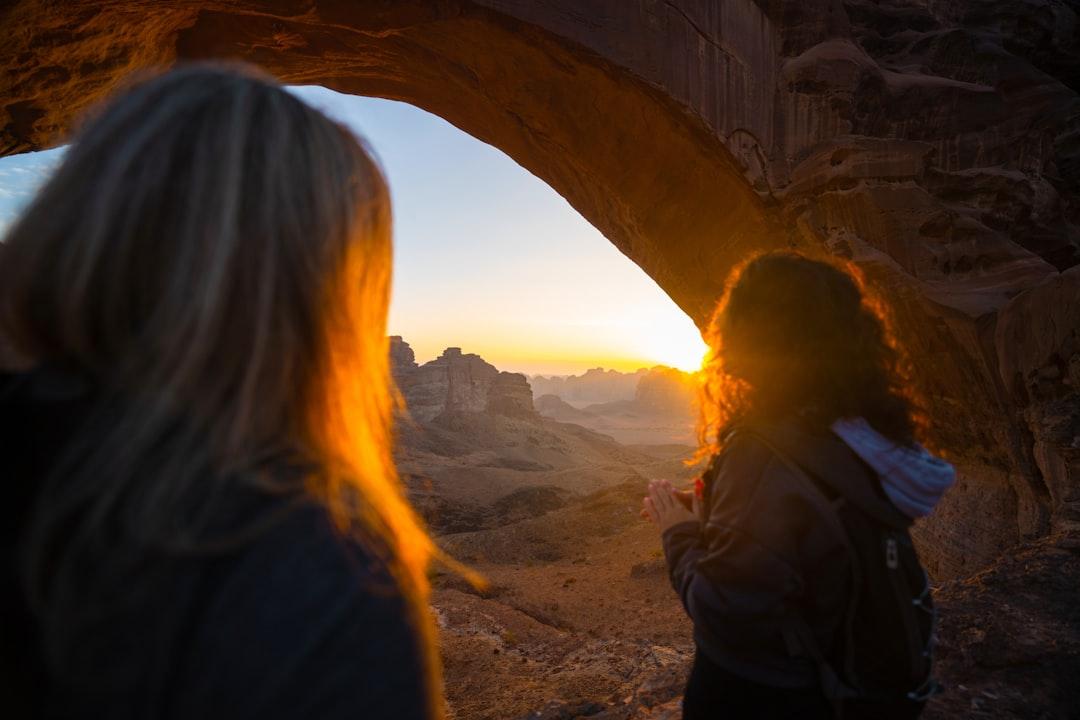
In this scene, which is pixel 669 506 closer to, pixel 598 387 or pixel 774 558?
pixel 774 558

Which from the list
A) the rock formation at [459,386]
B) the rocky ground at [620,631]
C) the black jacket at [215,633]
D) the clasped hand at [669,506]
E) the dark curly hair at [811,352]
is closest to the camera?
the black jacket at [215,633]

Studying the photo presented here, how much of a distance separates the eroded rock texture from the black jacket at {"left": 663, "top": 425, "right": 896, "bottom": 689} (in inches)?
278

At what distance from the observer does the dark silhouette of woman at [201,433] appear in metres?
0.63

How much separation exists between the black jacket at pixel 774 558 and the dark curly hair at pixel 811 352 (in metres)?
0.12

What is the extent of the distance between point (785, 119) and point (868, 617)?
10.5 meters

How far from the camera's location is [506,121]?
11.2 meters

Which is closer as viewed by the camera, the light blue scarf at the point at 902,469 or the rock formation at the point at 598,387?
the light blue scarf at the point at 902,469

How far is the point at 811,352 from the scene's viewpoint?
74.7 inches

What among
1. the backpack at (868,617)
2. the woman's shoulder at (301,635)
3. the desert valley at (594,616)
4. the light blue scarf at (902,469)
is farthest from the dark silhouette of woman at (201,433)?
Answer: the light blue scarf at (902,469)

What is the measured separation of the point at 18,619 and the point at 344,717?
377 millimetres

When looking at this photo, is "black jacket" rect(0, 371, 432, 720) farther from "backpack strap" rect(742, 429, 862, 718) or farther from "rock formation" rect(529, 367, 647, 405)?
"rock formation" rect(529, 367, 647, 405)

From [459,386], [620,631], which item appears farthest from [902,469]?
[459,386]

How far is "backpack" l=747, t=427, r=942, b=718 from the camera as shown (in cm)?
172

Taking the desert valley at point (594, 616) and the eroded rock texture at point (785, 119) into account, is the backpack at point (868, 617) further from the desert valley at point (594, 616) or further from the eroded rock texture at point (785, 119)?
the eroded rock texture at point (785, 119)
